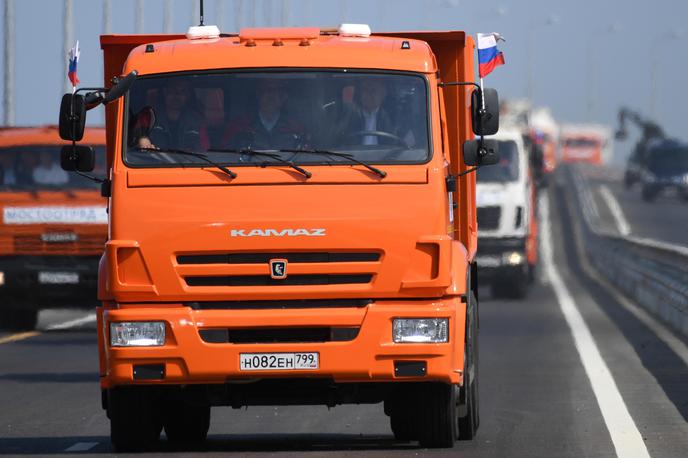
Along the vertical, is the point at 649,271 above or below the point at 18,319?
above

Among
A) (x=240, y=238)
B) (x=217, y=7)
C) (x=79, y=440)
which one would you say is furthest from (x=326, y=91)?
(x=217, y=7)

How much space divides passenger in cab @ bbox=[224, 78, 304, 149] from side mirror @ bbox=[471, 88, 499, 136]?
3.41 ft

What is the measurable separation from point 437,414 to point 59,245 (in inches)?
525

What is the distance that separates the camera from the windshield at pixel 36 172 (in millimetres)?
24094

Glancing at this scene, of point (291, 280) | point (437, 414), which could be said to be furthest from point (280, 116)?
point (437, 414)

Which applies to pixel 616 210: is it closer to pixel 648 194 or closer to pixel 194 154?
pixel 648 194

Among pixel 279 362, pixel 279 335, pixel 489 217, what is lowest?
pixel 279 362

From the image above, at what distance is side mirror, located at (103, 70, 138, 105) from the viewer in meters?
11.4

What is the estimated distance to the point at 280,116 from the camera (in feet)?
37.8

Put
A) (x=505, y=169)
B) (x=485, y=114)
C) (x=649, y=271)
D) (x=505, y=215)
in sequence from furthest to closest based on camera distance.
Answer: (x=505, y=215) < (x=505, y=169) < (x=649, y=271) < (x=485, y=114)

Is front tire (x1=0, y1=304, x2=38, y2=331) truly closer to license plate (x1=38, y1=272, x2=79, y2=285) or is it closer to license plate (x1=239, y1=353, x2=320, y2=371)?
license plate (x1=38, y1=272, x2=79, y2=285)

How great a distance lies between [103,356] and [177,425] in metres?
1.34

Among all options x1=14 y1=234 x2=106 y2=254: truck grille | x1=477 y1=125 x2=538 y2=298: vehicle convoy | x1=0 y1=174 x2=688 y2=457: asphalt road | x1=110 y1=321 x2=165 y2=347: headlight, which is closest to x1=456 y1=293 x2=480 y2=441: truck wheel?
x1=0 y1=174 x2=688 y2=457: asphalt road

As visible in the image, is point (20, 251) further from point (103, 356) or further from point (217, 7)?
point (217, 7)
